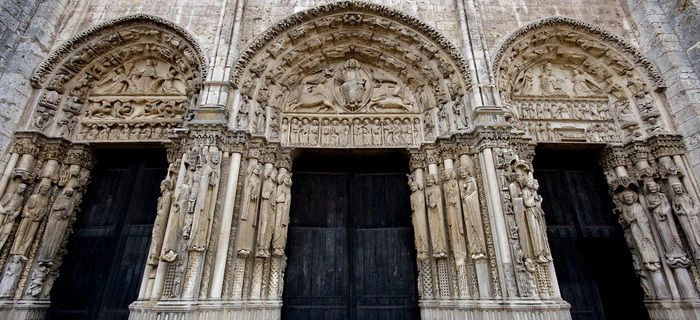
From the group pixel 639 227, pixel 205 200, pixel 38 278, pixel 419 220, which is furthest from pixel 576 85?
pixel 38 278

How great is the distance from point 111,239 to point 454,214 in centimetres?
563

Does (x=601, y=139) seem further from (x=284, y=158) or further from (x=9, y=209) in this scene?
(x=9, y=209)

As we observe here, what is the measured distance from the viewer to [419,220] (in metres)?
5.45

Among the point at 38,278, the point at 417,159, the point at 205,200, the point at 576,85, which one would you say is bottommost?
the point at 38,278

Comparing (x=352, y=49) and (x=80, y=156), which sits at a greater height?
(x=352, y=49)

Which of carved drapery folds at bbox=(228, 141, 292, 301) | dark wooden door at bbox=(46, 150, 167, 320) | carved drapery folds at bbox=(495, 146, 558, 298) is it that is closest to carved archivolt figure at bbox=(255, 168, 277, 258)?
carved drapery folds at bbox=(228, 141, 292, 301)

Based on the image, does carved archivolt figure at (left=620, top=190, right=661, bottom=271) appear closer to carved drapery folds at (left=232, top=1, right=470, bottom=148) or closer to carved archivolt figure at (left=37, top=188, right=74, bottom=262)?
carved drapery folds at (left=232, top=1, right=470, bottom=148)

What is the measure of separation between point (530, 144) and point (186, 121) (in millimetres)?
5659

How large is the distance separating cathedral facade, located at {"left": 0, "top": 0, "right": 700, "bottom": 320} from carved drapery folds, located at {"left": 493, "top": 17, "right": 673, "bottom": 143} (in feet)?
0.12

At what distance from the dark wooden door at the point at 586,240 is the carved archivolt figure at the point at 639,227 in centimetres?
47

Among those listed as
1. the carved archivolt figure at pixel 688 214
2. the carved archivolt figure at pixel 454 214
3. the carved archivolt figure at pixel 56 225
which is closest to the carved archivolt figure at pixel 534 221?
the carved archivolt figure at pixel 454 214

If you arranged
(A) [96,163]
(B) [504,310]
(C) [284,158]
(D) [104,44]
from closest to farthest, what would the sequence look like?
(B) [504,310]
(C) [284,158]
(A) [96,163]
(D) [104,44]

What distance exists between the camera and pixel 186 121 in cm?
555

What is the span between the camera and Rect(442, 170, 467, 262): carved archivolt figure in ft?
16.6
